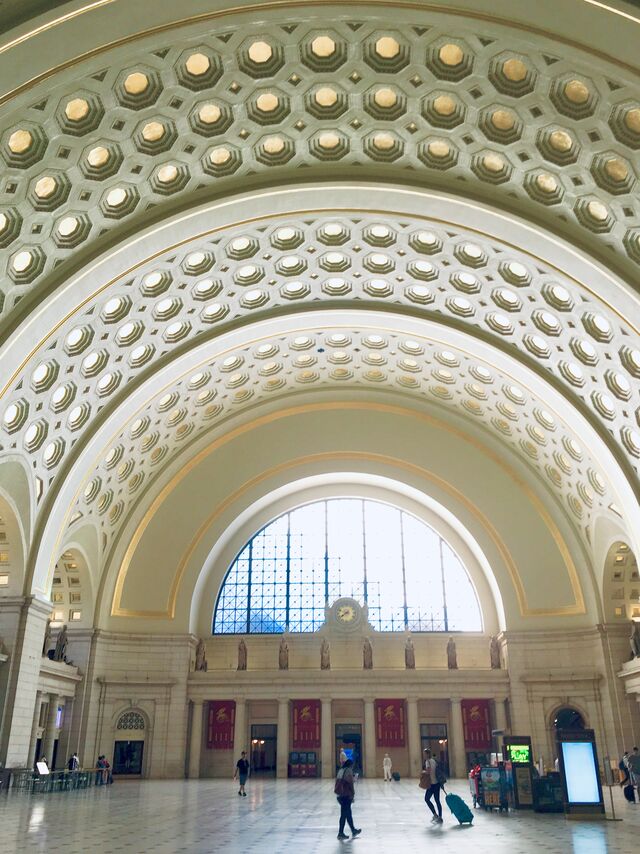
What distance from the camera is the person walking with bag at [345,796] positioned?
42.5 ft

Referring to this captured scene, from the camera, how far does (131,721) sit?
107ft

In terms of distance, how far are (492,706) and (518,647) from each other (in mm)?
3031

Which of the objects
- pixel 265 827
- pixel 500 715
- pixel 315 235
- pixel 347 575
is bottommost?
pixel 265 827

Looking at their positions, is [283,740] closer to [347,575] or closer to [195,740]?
[195,740]

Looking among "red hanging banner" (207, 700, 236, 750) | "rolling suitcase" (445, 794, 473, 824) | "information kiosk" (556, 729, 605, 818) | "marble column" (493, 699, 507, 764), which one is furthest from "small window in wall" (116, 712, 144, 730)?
"information kiosk" (556, 729, 605, 818)

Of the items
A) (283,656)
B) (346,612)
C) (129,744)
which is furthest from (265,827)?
(346,612)

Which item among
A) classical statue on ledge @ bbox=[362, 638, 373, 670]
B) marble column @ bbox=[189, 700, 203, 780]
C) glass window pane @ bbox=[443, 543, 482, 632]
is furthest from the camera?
glass window pane @ bbox=[443, 543, 482, 632]

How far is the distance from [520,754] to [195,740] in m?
19.2

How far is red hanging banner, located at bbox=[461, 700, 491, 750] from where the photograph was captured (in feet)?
110

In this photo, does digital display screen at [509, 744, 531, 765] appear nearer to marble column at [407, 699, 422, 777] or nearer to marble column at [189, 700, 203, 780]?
marble column at [407, 699, 422, 777]

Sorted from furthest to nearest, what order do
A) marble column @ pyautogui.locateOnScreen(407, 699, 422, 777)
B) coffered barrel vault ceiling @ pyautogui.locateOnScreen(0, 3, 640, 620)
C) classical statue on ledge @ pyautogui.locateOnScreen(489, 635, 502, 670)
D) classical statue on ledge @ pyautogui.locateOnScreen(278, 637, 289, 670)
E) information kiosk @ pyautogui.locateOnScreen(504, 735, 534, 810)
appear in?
classical statue on ledge @ pyautogui.locateOnScreen(278, 637, 289, 670) < classical statue on ledge @ pyautogui.locateOnScreen(489, 635, 502, 670) < marble column @ pyautogui.locateOnScreen(407, 699, 422, 777) < information kiosk @ pyautogui.locateOnScreen(504, 735, 534, 810) < coffered barrel vault ceiling @ pyautogui.locateOnScreen(0, 3, 640, 620)

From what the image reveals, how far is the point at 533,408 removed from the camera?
29.9 metres

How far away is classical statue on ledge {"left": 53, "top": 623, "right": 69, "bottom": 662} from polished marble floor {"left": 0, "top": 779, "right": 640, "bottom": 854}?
398 inches

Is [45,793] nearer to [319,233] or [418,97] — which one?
[319,233]
